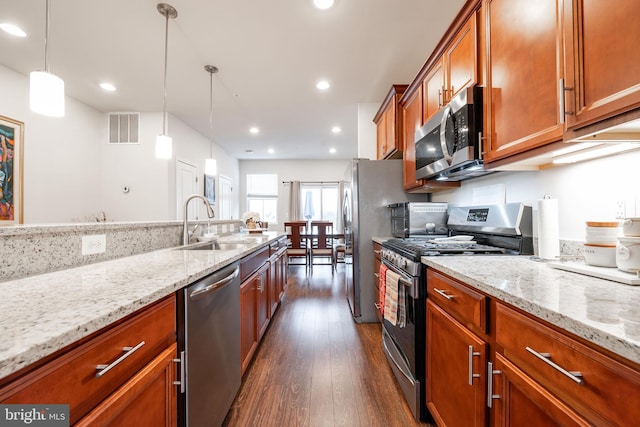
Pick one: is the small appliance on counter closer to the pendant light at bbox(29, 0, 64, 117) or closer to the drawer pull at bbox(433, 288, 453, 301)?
the drawer pull at bbox(433, 288, 453, 301)

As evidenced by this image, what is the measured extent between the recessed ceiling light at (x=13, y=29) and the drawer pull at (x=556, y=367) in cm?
415

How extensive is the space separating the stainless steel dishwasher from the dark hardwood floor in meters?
0.24

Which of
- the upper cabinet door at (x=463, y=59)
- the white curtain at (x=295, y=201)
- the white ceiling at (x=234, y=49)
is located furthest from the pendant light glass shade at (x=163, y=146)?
the white curtain at (x=295, y=201)

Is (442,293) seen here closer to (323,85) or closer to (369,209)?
(369,209)

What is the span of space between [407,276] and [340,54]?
2.30m

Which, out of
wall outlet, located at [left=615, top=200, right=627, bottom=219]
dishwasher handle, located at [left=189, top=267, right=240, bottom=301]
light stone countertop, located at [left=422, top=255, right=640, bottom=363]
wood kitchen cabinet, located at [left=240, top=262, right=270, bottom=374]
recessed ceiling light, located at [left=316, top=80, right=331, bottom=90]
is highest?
→ recessed ceiling light, located at [left=316, top=80, right=331, bottom=90]

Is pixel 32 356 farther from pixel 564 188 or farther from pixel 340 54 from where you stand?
pixel 340 54

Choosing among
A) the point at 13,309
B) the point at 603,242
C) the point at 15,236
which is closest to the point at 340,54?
the point at 603,242

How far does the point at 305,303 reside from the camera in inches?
133

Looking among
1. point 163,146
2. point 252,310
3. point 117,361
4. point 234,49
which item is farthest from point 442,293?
point 234,49

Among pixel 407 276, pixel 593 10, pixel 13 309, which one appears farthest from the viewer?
pixel 407 276

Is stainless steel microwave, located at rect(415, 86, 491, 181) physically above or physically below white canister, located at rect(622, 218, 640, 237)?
above

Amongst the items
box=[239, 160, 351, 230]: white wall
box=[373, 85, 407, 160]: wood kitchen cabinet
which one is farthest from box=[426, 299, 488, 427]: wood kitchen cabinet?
box=[239, 160, 351, 230]: white wall

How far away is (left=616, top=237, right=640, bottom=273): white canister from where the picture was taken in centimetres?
87
